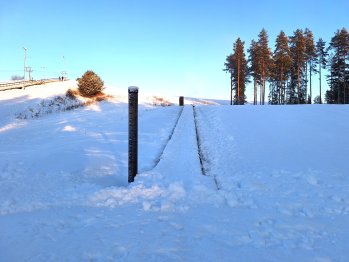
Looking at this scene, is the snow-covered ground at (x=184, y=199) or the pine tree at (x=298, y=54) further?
the pine tree at (x=298, y=54)

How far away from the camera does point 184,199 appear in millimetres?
7641

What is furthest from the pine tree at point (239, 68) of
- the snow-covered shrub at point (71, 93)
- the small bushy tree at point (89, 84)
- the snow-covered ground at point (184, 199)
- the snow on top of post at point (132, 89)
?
the snow on top of post at point (132, 89)

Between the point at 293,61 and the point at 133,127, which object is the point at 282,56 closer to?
the point at 293,61

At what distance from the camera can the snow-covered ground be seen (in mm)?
5355

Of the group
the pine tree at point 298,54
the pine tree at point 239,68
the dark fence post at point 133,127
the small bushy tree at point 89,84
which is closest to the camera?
the dark fence post at point 133,127

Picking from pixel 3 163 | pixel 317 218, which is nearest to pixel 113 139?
pixel 3 163

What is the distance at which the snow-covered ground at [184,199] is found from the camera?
Result: 536 centimetres

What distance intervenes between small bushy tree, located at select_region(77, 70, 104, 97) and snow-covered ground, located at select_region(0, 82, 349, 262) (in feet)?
94.0

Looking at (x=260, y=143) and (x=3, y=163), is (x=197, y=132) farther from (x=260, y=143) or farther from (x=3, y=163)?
(x=3, y=163)

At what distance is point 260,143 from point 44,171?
748 cm

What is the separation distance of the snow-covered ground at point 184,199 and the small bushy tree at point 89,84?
2864 cm

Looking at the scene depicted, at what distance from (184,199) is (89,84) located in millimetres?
37543

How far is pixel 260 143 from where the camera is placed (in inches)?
518

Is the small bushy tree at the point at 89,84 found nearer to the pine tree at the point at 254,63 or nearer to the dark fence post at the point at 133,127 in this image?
the pine tree at the point at 254,63
